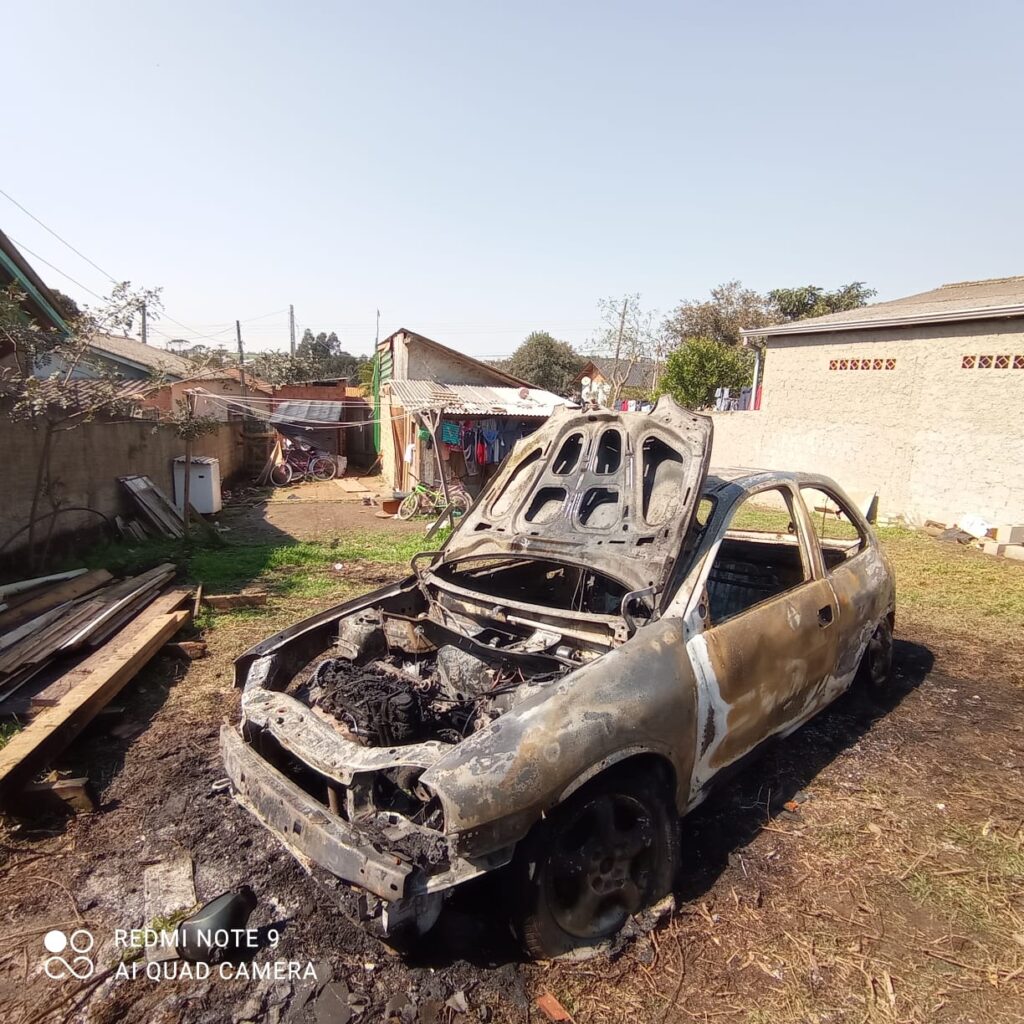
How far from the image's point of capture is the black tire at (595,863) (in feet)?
7.21

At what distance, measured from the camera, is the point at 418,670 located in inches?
134

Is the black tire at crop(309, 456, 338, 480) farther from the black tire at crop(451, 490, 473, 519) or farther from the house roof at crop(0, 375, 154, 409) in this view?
the house roof at crop(0, 375, 154, 409)

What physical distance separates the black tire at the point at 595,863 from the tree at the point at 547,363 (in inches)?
1586

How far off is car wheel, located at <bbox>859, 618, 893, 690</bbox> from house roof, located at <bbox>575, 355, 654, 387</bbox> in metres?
24.8

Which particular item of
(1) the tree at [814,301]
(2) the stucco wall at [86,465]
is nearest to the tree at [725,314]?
(1) the tree at [814,301]

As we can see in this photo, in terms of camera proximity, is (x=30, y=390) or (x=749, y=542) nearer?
(x=749, y=542)

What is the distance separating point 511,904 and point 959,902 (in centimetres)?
199

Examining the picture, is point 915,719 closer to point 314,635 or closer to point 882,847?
point 882,847

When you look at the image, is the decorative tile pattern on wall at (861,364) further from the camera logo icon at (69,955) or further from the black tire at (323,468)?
the black tire at (323,468)

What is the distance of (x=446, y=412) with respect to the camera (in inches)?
596

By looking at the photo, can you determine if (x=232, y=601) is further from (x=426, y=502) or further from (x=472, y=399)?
(x=472, y=399)

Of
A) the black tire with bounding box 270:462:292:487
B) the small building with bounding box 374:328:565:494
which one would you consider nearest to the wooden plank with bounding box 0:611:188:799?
the small building with bounding box 374:328:565:494

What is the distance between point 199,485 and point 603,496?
1066 cm

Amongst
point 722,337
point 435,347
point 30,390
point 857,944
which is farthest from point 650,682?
point 722,337
